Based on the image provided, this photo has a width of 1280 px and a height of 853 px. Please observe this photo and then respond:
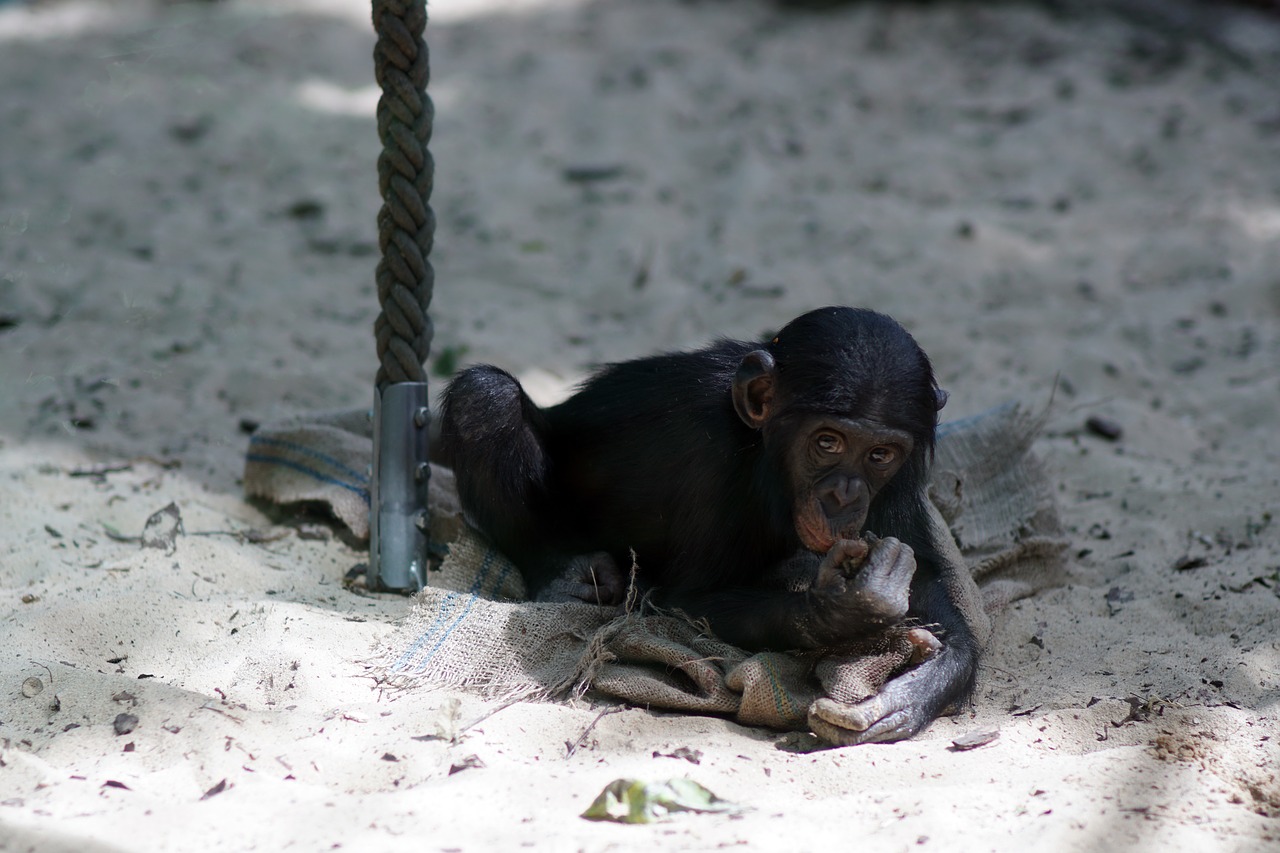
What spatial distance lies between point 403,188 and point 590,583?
1511 millimetres

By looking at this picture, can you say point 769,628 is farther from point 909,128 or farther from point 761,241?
point 909,128

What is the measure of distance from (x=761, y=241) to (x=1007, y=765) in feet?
15.6

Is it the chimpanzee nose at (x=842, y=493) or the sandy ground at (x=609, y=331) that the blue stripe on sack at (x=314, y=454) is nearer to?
the sandy ground at (x=609, y=331)

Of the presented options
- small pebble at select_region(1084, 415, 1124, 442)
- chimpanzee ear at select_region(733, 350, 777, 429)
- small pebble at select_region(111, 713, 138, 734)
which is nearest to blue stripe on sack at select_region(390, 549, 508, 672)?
small pebble at select_region(111, 713, 138, 734)

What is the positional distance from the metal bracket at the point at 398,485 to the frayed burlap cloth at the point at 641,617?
0.15 meters

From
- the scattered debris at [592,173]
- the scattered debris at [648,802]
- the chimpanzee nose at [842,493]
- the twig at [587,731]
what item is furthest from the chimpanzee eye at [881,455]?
the scattered debris at [592,173]

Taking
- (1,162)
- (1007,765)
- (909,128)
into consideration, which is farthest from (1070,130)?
(1,162)

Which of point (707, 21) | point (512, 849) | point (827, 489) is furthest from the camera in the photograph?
point (707, 21)

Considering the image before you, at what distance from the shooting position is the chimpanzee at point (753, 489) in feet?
11.9

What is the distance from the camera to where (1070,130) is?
846 centimetres

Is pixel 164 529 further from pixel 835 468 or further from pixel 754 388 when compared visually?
pixel 835 468

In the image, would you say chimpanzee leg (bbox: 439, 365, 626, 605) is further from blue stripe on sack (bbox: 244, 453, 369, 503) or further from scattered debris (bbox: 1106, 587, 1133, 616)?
scattered debris (bbox: 1106, 587, 1133, 616)

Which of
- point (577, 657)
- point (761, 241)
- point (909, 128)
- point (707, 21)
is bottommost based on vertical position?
point (577, 657)

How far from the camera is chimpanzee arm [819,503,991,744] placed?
11.1 ft
